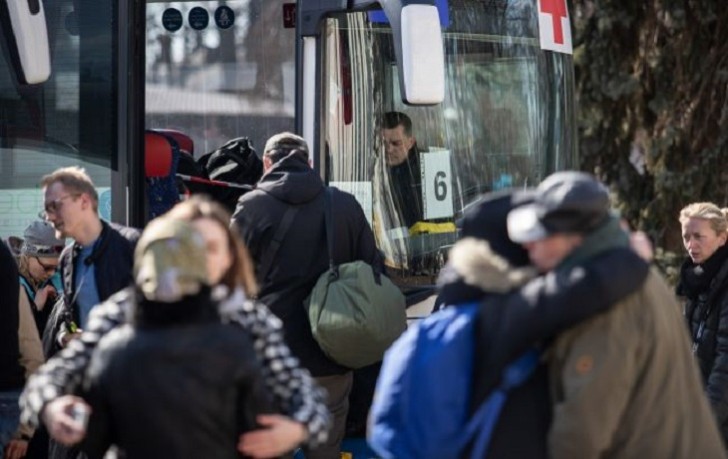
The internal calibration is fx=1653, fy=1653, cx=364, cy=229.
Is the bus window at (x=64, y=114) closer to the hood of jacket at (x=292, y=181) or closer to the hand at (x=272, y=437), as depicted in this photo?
the hood of jacket at (x=292, y=181)

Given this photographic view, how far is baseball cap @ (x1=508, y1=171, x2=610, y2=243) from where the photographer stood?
3930mm

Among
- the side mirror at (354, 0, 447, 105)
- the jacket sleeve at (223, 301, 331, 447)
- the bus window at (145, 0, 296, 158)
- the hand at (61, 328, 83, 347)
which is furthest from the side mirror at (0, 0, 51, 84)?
the jacket sleeve at (223, 301, 331, 447)

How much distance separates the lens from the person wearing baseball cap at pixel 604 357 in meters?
3.88

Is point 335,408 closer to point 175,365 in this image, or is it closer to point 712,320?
point 712,320

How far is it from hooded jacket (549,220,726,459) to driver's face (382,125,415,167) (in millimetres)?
3575

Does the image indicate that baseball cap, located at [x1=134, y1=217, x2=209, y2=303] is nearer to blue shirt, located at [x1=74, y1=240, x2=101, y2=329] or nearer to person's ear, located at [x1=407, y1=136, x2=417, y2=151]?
blue shirt, located at [x1=74, y1=240, x2=101, y2=329]

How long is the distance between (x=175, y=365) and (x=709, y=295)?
4.20m

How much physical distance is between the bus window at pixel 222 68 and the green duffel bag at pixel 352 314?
173 centimetres

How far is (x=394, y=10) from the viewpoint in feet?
22.0

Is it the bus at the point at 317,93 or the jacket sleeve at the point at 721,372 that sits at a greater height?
the bus at the point at 317,93

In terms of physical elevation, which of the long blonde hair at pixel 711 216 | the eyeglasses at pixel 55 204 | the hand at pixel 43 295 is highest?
the eyeglasses at pixel 55 204

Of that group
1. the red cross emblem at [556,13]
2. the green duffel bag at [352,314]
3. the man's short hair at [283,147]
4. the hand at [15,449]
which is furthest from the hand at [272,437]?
the red cross emblem at [556,13]

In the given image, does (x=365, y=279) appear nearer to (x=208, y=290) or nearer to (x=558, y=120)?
(x=558, y=120)

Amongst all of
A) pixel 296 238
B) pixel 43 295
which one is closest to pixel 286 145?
pixel 296 238
